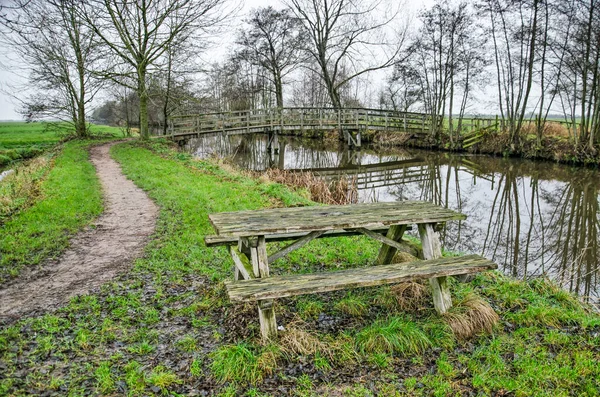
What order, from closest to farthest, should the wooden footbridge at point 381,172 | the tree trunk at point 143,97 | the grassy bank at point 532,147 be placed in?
the wooden footbridge at point 381,172 → the grassy bank at point 532,147 → the tree trunk at point 143,97

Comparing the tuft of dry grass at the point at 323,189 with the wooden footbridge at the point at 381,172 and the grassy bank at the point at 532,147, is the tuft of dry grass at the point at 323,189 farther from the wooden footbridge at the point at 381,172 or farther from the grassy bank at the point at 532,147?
the grassy bank at the point at 532,147

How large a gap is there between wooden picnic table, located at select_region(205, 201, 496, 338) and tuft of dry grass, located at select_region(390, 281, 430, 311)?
0.88ft

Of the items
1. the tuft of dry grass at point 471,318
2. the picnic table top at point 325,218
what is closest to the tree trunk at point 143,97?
the picnic table top at point 325,218

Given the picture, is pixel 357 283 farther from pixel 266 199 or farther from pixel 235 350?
pixel 266 199

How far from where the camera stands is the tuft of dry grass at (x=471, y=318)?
4141mm

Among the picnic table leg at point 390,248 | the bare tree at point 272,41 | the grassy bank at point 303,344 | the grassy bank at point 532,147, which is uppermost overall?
the bare tree at point 272,41

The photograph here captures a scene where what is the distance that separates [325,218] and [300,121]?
22991 mm

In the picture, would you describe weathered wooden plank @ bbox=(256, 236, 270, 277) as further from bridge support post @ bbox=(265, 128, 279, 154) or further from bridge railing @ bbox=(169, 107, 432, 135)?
bridge support post @ bbox=(265, 128, 279, 154)

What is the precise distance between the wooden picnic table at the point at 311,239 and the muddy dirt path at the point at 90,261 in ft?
6.30

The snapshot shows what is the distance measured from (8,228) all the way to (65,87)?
22618mm

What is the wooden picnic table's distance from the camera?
3.76 meters

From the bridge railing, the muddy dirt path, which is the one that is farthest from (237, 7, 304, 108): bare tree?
the muddy dirt path

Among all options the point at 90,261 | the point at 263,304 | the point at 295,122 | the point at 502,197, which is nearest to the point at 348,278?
the point at 263,304

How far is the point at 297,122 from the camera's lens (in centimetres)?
2675
